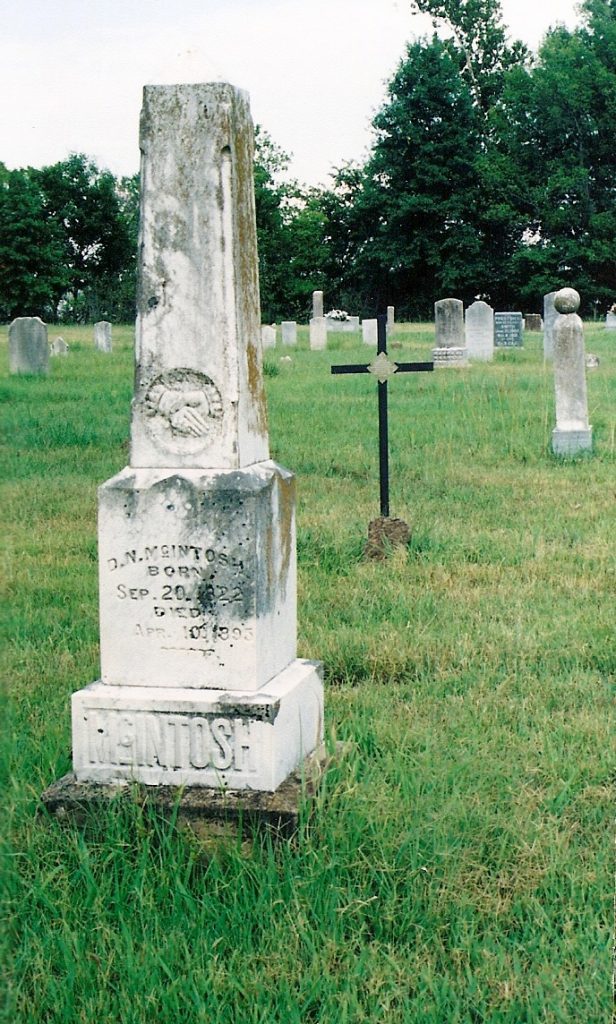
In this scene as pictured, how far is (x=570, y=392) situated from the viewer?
10.8 m

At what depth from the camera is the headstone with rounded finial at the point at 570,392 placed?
35.2 feet

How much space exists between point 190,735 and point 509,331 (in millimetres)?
27460

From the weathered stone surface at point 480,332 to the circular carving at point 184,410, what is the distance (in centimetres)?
2091

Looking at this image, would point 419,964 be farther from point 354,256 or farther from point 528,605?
point 354,256

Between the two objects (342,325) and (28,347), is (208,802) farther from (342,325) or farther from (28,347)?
(342,325)

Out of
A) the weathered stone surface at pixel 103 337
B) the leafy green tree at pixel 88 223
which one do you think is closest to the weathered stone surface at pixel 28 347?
the weathered stone surface at pixel 103 337

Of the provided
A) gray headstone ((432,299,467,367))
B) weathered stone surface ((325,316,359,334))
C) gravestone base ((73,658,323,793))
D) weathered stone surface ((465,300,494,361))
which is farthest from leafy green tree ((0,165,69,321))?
gravestone base ((73,658,323,793))

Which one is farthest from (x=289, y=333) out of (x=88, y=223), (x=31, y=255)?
(x=88, y=223)

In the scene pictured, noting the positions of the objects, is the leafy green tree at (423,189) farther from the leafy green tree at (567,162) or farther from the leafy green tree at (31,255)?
the leafy green tree at (31,255)

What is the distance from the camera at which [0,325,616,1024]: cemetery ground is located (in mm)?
2686

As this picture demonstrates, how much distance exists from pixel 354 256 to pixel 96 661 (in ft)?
183

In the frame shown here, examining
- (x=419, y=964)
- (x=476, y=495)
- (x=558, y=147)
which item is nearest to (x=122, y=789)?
(x=419, y=964)

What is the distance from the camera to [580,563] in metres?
6.68

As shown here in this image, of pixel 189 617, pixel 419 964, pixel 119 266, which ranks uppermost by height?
pixel 119 266
